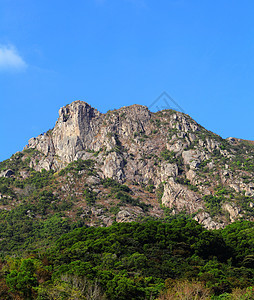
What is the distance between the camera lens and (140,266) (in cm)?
6856

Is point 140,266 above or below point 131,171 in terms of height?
→ below

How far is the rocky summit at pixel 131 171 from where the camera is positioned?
145 m

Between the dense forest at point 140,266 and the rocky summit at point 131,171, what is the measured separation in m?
37.9

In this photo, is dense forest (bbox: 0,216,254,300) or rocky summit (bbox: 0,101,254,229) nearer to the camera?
dense forest (bbox: 0,216,254,300)

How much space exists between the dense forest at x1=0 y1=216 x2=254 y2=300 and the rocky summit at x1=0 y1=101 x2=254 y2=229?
3790 cm

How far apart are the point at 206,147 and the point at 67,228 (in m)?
82.4

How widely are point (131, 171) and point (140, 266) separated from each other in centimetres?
10626

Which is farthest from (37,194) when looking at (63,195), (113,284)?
(113,284)

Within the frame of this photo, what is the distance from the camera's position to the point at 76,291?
1806 inches

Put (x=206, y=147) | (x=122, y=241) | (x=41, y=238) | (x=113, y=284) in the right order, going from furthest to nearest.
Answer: (x=206, y=147) < (x=41, y=238) < (x=122, y=241) < (x=113, y=284)

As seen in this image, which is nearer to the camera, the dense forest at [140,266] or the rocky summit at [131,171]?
the dense forest at [140,266]

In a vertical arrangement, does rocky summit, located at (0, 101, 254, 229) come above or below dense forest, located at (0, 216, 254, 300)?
above

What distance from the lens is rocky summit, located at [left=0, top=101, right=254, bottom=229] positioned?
145 metres

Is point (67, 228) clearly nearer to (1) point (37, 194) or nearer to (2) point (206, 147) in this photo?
(1) point (37, 194)
